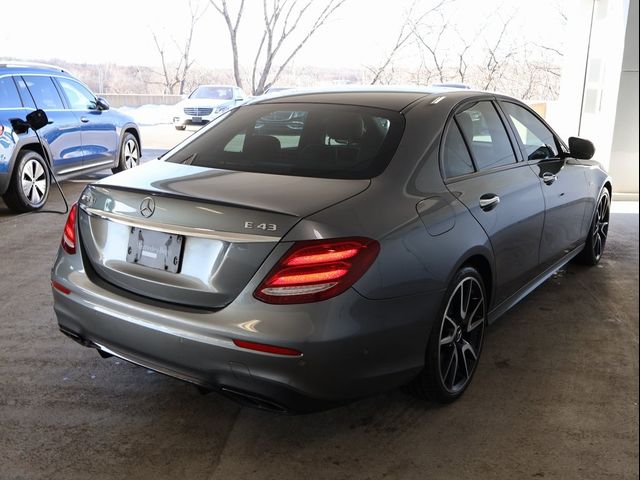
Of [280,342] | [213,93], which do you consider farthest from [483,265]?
[213,93]

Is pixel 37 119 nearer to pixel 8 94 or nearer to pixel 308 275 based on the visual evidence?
pixel 8 94

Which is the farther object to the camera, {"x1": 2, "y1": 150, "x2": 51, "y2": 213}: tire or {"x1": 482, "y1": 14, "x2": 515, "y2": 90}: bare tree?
{"x1": 482, "y1": 14, "x2": 515, "y2": 90}: bare tree

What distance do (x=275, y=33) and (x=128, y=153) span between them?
12832 mm

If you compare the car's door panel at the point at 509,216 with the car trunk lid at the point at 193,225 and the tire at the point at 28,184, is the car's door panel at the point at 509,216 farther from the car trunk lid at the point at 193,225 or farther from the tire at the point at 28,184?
the tire at the point at 28,184

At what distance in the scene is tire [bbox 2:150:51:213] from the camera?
6.75 m

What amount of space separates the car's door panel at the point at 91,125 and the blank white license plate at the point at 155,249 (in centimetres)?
626

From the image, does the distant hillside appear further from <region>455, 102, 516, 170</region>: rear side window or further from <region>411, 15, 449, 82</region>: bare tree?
<region>455, 102, 516, 170</region>: rear side window

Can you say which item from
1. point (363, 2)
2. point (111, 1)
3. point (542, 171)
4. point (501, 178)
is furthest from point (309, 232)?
→ point (111, 1)

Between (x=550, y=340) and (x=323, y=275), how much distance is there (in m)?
2.06

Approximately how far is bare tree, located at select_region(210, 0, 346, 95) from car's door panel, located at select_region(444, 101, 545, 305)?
18.0 meters

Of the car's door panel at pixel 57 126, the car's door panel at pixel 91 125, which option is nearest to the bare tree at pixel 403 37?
the car's door panel at pixel 91 125

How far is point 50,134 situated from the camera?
733 centimetres

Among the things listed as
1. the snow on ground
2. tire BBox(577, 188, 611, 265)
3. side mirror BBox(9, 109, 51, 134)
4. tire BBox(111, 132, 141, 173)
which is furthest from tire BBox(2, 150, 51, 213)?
the snow on ground

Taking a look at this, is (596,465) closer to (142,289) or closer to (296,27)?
(142,289)
